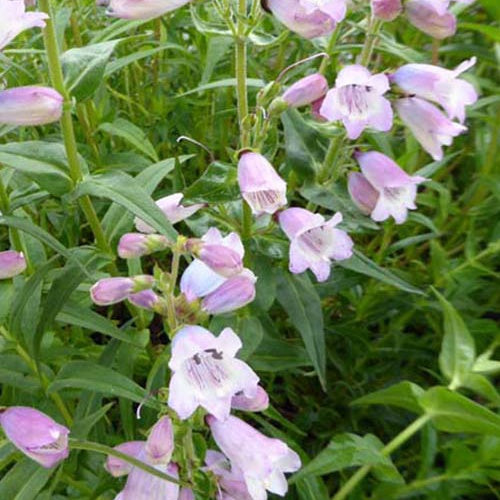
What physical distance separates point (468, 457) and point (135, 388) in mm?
729

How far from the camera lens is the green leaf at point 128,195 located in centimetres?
105

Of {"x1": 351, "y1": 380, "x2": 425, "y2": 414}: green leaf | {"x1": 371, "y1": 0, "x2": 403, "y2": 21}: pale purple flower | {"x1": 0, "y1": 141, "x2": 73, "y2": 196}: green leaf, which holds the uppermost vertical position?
{"x1": 371, "y1": 0, "x2": 403, "y2": 21}: pale purple flower

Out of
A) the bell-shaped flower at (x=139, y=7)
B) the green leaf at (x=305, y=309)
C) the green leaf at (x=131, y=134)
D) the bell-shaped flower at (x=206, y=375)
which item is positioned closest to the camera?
the bell-shaped flower at (x=206, y=375)

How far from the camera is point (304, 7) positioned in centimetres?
115

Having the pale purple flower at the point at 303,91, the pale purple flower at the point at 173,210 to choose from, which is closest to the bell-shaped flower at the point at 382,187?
the pale purple flower at the point at 303,91

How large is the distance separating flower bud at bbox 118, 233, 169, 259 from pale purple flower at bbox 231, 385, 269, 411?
244 mm

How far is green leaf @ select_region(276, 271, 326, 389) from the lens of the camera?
1.28m

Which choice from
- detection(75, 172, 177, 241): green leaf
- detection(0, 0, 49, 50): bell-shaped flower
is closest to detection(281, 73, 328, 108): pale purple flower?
detection(75, 172, 177, 241): green leaf

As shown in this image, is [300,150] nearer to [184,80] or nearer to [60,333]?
[60,333]

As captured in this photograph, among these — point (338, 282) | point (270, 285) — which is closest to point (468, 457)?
point (338, 282)

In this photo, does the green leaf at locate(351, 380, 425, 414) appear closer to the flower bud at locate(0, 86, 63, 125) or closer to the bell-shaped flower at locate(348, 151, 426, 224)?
the bell-shaped flower at locate(348, 151, 426, 224)

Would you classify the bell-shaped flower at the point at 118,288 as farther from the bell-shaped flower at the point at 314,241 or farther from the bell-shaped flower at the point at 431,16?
the bell-shaped flower at the point at 431,16

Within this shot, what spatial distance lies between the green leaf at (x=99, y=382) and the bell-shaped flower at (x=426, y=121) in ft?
2.08

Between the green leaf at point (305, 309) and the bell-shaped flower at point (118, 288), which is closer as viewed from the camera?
the bell-shaped flower at point (118, 288)
